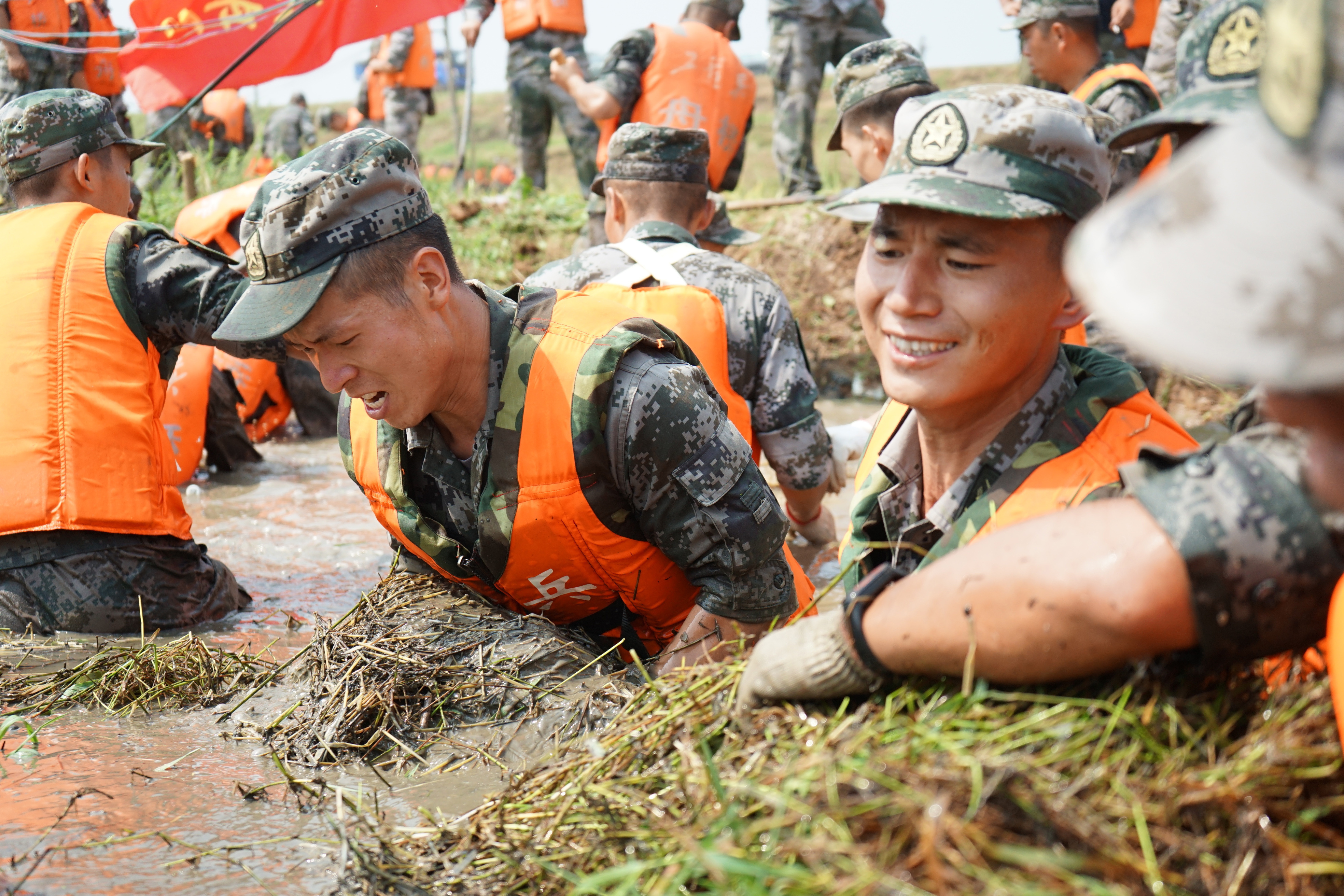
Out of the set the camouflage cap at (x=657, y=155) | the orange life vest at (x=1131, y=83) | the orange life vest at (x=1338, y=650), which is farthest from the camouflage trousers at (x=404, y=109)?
the orange life vest at (x=1338, y=650)

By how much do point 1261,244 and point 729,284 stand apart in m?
4.08

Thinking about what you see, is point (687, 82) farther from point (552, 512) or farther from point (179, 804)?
point (179, 804)

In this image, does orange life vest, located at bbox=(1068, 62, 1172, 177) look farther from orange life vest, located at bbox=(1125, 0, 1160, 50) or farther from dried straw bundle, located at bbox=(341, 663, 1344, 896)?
dried straw bundle, located at bbox=(341, 663, 1344, 896)

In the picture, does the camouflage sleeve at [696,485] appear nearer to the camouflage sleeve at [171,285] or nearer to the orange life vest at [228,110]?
the camouflage sleeve at [171,285]

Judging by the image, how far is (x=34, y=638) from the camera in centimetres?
397

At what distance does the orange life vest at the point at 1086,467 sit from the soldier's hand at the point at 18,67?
377 inches

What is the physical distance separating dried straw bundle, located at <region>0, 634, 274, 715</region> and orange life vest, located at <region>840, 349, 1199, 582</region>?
2.29m

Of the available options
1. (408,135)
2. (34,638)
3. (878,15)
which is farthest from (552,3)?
(34,638)

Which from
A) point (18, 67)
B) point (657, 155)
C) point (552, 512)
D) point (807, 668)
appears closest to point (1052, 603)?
point (807, 668)

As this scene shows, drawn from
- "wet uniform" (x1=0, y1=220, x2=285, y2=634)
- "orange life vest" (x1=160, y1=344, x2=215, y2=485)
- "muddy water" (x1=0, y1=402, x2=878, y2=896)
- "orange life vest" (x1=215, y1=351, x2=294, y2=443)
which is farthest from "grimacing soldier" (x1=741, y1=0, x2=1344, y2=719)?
"orange life vest" (x1=215, y1=351, x2=294, y2=443)

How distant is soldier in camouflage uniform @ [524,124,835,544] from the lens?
16.6ft

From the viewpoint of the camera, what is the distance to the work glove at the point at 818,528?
5.80 metres

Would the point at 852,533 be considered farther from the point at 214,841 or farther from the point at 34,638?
the point at 34,638

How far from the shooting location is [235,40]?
7.77 m
